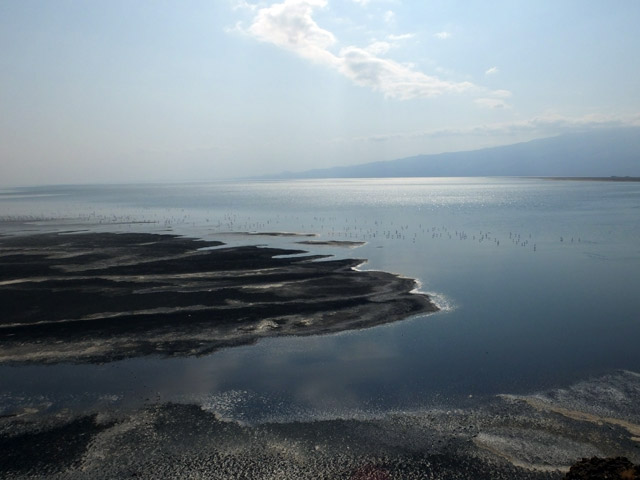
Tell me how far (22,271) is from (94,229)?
32.4 meters

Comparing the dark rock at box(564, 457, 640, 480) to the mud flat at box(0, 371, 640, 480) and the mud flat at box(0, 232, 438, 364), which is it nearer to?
the mud flat at box(0, 371, 640, 480)

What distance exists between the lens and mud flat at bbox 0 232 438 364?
71.9ft

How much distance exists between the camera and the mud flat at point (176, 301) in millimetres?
21922

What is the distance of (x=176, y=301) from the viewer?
28484mm

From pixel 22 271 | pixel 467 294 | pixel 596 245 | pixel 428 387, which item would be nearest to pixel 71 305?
pixel 22 271

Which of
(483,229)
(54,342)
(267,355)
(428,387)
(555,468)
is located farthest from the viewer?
(483,229)

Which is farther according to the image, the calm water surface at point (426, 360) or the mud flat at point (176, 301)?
the mud flat at point (176, 301)

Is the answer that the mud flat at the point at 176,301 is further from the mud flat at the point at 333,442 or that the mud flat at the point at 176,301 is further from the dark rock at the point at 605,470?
the dark rock at the point at 605,470

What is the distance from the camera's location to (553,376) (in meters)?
17.5

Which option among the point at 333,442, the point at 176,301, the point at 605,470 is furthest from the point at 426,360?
the point at 176,301

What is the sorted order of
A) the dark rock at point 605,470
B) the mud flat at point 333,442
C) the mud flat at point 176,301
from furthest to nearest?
the mud flat at point 176,301
the mud flat at point 333,442
the dark rock at point 605,470

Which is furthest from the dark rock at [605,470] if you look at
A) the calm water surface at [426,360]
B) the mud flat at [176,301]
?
the mud flat at [176,301]

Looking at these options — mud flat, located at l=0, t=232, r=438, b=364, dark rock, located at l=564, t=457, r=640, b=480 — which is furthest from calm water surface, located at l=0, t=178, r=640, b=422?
dark rock, located at l=564, t=457, r=640, b=480

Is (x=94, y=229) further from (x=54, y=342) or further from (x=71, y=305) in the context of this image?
(x=54, y=342)
